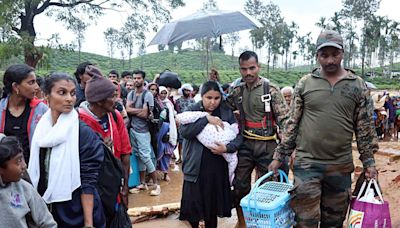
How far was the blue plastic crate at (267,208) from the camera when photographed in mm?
2875

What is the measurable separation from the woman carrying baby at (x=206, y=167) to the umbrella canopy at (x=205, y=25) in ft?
6.21

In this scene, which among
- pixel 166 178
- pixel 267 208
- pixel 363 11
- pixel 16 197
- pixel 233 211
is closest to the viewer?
pixel 16 197

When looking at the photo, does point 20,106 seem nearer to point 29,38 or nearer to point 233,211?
point 233,211

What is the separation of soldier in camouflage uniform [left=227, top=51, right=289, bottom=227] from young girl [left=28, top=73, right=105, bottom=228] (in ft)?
6.25

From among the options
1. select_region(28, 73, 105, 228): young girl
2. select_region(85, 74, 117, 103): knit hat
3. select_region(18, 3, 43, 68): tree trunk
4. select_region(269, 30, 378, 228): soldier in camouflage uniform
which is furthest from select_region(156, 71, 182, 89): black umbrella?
select_region(18, 3, 43, 68): tree trunk

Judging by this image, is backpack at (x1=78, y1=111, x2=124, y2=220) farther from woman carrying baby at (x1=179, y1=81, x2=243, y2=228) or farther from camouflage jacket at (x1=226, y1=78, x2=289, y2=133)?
camouflage jacket at (x1=226, y1=78, x2=289, y2=133)

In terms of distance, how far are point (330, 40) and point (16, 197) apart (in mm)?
2302

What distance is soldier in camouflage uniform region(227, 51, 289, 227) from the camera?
3.85 metres

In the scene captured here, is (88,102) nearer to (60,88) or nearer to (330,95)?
(60,88)

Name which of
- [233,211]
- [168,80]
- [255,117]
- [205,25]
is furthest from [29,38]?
[255,117]

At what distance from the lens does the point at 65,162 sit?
2.16 m

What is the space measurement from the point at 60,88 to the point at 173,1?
1655cm

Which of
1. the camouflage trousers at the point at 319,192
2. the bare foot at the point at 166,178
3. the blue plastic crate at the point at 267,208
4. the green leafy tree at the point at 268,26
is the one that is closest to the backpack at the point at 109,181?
the blue plastic crate at the point at 267,208

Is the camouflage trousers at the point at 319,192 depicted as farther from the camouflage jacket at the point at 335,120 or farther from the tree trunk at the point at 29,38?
the tree trunk at the point at 29,38
